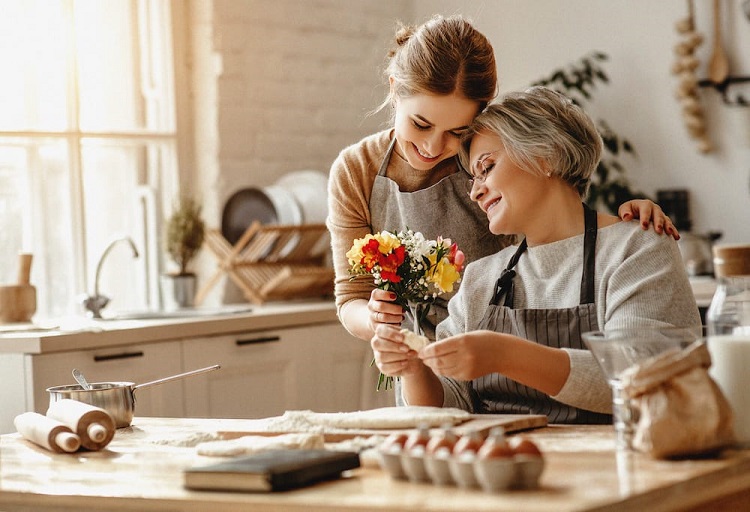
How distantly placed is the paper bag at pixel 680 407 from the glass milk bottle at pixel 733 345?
9 cm

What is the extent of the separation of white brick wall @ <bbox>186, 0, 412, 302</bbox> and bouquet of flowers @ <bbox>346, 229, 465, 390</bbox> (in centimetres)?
263

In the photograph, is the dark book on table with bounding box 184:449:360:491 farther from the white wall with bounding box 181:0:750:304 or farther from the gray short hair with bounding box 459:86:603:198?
the white wall with bounding box 181:0:750:304

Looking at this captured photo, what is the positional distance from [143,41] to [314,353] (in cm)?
155

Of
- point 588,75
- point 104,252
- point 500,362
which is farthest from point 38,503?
point 588,75

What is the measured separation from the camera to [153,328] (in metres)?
3.81

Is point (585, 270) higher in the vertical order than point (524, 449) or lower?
higher

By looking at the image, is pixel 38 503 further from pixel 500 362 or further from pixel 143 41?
pixel 143 41

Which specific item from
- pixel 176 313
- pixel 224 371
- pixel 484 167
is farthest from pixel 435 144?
pixel 176 313

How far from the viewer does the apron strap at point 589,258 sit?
2291mm

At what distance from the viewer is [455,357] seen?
1.96 metres

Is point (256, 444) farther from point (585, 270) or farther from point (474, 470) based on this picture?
point (585, 270)

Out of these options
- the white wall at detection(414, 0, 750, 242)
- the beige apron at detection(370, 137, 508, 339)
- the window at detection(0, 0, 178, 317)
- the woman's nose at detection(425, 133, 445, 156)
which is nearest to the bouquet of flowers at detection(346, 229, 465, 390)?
the woman's nose at detection(425, 133, 445, 156)

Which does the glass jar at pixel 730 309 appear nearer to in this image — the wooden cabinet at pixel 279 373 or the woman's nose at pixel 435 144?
the woman's nose at pixel 435 144

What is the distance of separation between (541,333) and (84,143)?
110 inches
